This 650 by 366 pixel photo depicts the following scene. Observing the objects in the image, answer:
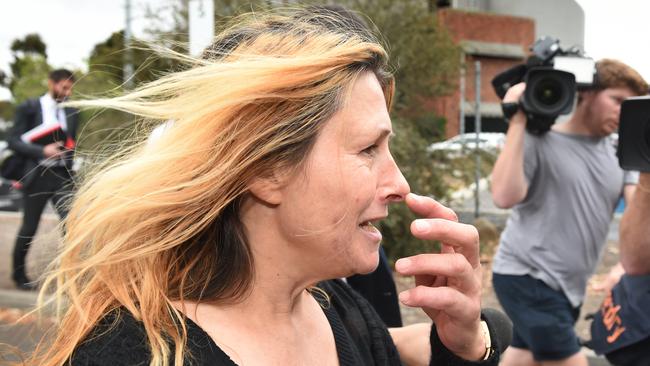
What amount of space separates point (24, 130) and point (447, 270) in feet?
17.3

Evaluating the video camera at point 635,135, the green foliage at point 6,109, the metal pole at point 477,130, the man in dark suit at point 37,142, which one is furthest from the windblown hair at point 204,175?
the green foliage at point 6,109

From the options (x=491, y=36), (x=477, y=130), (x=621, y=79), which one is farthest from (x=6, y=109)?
(x=621, y=79)

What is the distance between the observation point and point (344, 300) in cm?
165

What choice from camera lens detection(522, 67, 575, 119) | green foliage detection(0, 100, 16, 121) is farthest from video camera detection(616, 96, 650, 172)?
green foliage detection(0, 100, 16, 121)

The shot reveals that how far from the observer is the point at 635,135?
2305 mm

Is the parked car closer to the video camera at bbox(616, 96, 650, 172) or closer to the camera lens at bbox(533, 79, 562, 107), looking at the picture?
the camera lens at bbox(533, 79, 562, 107)

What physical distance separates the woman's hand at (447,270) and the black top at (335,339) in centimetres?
15

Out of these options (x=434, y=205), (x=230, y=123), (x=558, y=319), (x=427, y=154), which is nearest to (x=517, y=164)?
(x=558, y=319)

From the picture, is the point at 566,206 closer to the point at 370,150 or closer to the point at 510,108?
the point at 510,108

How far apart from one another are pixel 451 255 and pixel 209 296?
46cm

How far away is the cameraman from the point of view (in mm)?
3254

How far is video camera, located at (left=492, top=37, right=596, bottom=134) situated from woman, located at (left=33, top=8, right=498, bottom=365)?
2.02 meters

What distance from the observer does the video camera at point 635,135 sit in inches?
89.9

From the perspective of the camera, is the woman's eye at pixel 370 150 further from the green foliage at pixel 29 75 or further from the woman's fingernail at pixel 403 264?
the green foliage at pixel 29 75
